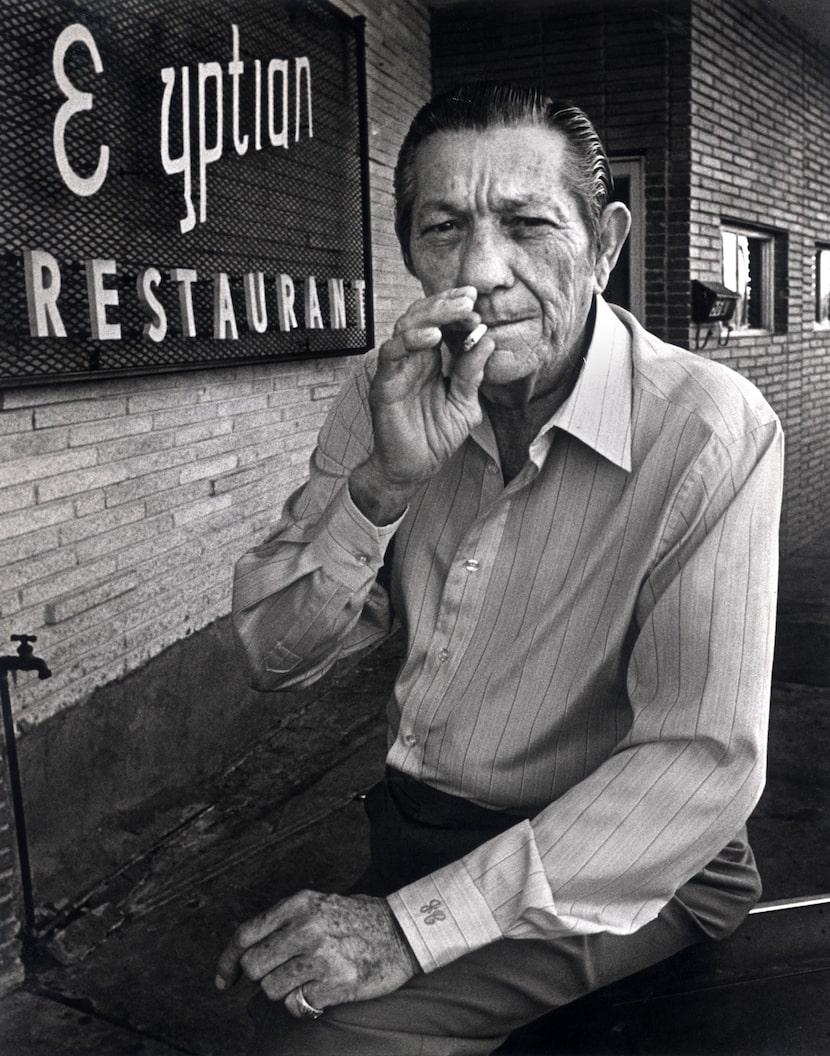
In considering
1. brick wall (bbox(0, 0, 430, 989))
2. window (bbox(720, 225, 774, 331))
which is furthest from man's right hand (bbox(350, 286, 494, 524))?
window (bbox(720, 225, 774, 331))

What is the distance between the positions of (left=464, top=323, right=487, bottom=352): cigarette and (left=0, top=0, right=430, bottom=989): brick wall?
6.44 feet

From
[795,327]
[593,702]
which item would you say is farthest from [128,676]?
[795,327]

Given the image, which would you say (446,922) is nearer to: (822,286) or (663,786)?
(663,786)

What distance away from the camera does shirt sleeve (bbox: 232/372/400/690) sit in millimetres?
1487

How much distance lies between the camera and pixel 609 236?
5.22ft

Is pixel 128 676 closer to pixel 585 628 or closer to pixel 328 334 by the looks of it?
pixel 328 334

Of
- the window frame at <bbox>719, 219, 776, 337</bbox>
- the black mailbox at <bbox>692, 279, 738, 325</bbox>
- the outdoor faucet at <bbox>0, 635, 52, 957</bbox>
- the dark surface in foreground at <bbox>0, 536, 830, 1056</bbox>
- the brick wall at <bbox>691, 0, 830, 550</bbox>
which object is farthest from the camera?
the window frame at <bbox>719, 219, 776, 337</bbox>

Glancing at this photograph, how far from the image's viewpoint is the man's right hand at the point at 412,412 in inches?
56.5

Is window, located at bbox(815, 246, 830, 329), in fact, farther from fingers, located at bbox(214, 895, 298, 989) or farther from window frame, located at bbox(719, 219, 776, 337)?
fingers, located at bbox(214, 895, 298, 989)

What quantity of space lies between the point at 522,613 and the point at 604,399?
319 mm

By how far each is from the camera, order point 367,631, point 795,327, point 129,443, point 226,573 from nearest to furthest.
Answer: point 367,631, point 129,443, point 226,573, point 795,327

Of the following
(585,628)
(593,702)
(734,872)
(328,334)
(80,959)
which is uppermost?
(328,334)

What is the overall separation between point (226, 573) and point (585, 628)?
3394 millimetres

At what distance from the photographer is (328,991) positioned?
1.18 m
